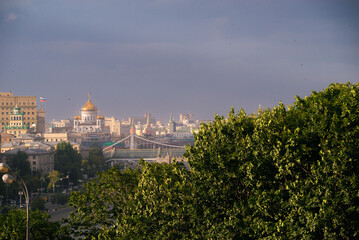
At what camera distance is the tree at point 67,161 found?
13259 cm

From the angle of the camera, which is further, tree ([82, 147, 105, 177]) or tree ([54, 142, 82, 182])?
tree ([82, 147, 105, 177])

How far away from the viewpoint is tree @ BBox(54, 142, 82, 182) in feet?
435

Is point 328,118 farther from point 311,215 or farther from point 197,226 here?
point 197,226

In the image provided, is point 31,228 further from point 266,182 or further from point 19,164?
point 19,164

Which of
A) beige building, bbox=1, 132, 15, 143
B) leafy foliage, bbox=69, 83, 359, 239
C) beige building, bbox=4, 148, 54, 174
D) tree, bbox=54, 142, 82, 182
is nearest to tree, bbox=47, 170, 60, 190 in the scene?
tree, bbox=54, 142, 82, 182

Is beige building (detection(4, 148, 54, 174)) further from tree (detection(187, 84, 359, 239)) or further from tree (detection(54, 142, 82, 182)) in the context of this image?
tree (detection(187, 84, 359, 239))

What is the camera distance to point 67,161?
5684 inches

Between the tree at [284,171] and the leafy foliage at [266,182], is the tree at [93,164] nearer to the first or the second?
the leafy foliage at [266,182]

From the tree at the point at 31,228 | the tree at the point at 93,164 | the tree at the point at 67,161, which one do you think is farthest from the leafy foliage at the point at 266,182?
the tree at the point at 93,164

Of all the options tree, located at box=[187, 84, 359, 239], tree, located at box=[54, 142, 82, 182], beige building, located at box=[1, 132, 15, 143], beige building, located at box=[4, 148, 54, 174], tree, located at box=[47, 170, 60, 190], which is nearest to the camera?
tree, located at box=[187, 84, 359, 239]

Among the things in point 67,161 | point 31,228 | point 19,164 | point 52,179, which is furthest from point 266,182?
point 67,161

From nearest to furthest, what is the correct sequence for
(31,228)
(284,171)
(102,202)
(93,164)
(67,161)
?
(284,171), (31,228), (102,202), (67,161), (93,164)

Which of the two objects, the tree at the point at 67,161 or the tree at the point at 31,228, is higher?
the tree at the point at 67,161

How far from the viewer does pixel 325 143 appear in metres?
30.7
